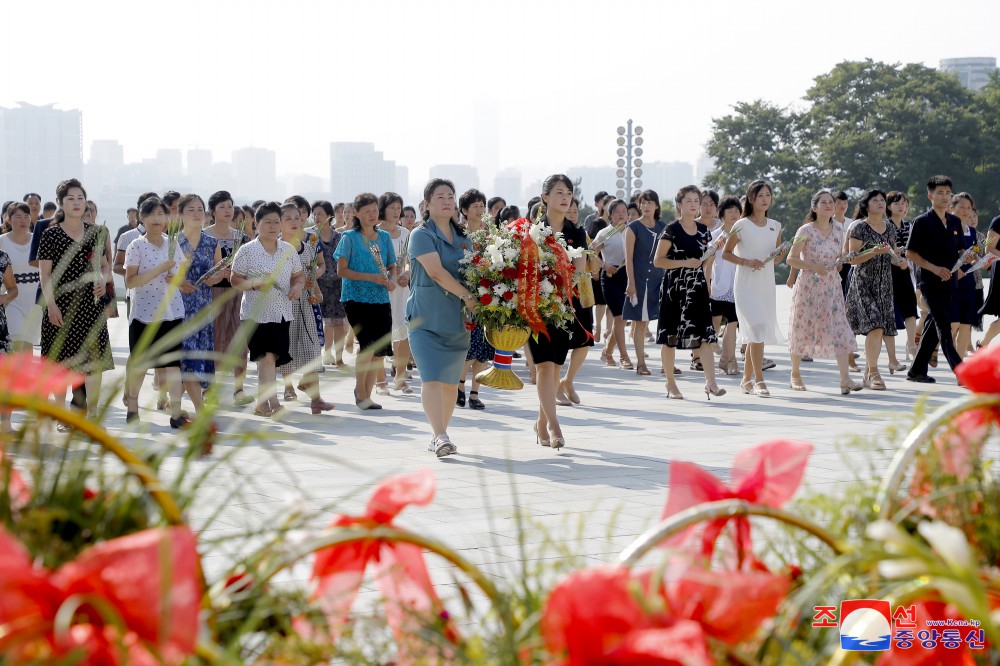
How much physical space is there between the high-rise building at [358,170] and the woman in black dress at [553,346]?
105 m

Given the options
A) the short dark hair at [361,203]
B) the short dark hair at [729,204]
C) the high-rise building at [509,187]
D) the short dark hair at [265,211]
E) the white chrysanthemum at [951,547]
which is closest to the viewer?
the white chrysanthemum at [951,547]

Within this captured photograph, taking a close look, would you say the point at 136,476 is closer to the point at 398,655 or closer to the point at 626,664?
the point at 398,655

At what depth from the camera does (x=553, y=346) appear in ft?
28.5

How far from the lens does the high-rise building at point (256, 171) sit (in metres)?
157

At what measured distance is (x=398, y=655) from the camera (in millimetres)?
1649

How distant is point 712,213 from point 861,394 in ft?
10.1

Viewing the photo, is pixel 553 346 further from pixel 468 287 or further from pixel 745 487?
pixel 745 487

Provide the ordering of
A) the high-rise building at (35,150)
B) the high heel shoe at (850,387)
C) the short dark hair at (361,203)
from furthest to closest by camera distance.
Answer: the high-rise building at (35,150)
the high heel shoe at (850,387)
the short dark hair at (361,203)

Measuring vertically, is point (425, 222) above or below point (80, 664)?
above

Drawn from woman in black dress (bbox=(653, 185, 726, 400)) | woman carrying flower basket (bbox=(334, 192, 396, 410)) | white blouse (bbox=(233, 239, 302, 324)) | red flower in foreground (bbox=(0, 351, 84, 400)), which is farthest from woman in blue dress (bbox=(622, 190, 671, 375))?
red flower in foreground (bbox=(0, 351, 84, 400))

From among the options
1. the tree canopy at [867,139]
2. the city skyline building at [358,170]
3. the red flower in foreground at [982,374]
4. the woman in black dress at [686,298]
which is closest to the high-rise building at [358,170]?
the city skyline building at [358,170]

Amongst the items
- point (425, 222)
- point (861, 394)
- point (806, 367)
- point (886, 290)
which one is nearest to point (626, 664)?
point (425, 222)

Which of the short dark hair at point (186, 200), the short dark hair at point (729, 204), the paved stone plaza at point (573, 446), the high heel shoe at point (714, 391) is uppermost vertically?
the short dark hair at point (729, 204)

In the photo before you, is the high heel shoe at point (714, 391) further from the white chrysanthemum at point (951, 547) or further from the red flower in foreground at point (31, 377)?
the white chrysanthemum at point (951, 547)
